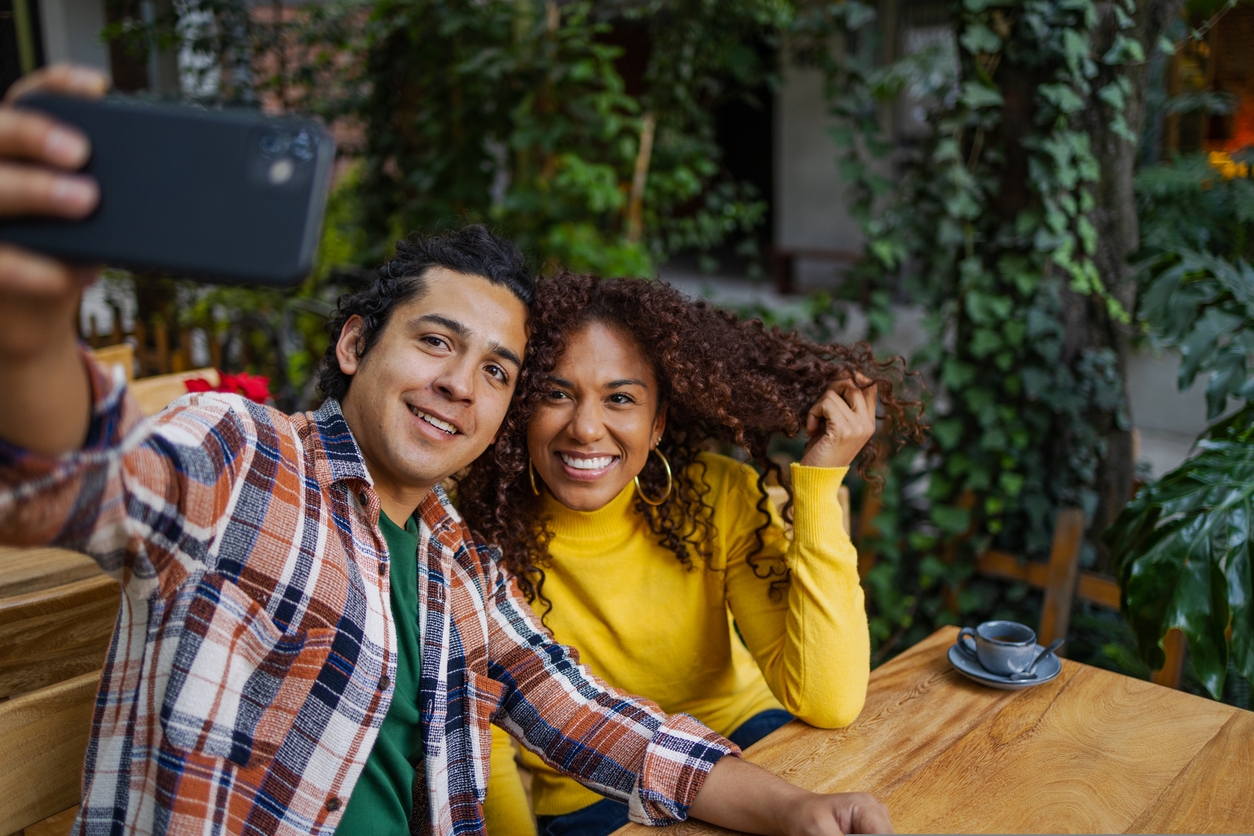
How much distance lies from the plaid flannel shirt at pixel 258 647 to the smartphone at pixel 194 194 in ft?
0.69

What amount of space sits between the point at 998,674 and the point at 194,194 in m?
1.49

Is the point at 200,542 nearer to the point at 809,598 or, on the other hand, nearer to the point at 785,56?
the point at 809,598

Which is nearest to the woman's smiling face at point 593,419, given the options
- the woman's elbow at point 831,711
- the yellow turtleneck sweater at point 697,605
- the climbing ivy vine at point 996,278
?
the yellow turtleneck sweater at point 697,605

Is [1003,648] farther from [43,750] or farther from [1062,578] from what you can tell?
[43,750]

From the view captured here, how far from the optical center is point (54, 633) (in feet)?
5.13

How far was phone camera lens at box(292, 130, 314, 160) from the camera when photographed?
77cm

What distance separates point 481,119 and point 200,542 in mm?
3498

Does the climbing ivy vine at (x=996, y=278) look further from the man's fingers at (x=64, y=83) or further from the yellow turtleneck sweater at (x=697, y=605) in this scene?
the man's fingers at (x=64, y=83)

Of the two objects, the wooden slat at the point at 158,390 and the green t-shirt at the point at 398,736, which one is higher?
the wooden slat at the point at 158,390

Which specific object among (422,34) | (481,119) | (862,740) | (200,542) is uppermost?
(422,34)

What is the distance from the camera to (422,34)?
426 cm

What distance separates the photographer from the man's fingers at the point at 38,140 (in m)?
0.67

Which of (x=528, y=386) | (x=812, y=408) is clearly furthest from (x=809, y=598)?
(x=528, y=386)

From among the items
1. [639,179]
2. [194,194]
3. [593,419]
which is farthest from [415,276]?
[639,179]
